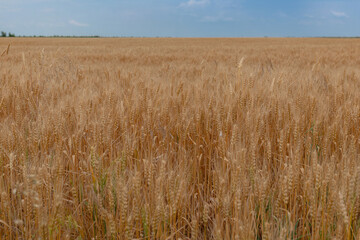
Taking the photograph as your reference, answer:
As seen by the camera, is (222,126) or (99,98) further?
(99,98)

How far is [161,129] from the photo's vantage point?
1.56 meters

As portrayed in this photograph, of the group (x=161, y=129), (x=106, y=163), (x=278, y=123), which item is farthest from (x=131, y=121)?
(x=278, y=123)

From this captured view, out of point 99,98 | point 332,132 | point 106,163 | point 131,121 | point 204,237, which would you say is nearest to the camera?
point 204,237

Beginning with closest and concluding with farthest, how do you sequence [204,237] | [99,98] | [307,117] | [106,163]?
[204,237] < [106,163] < [307,117] < [99,98]

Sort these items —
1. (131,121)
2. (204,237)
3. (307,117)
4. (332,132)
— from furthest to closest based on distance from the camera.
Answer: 1. (307,117)
2. (131,121)
3. (332,132)
4. (204,237)

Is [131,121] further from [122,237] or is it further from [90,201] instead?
[122,237]

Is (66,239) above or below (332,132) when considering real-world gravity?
below

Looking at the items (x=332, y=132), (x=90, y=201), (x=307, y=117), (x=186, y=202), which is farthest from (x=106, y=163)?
(x=307, y=117)

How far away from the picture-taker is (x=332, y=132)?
1.47 m

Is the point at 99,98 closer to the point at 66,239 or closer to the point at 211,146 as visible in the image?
the point at 211,146

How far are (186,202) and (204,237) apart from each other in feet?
0.43

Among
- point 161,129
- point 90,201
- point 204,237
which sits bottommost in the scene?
point 204,237

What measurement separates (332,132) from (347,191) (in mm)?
649

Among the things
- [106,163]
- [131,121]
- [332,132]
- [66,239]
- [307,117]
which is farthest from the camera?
[307,117]
